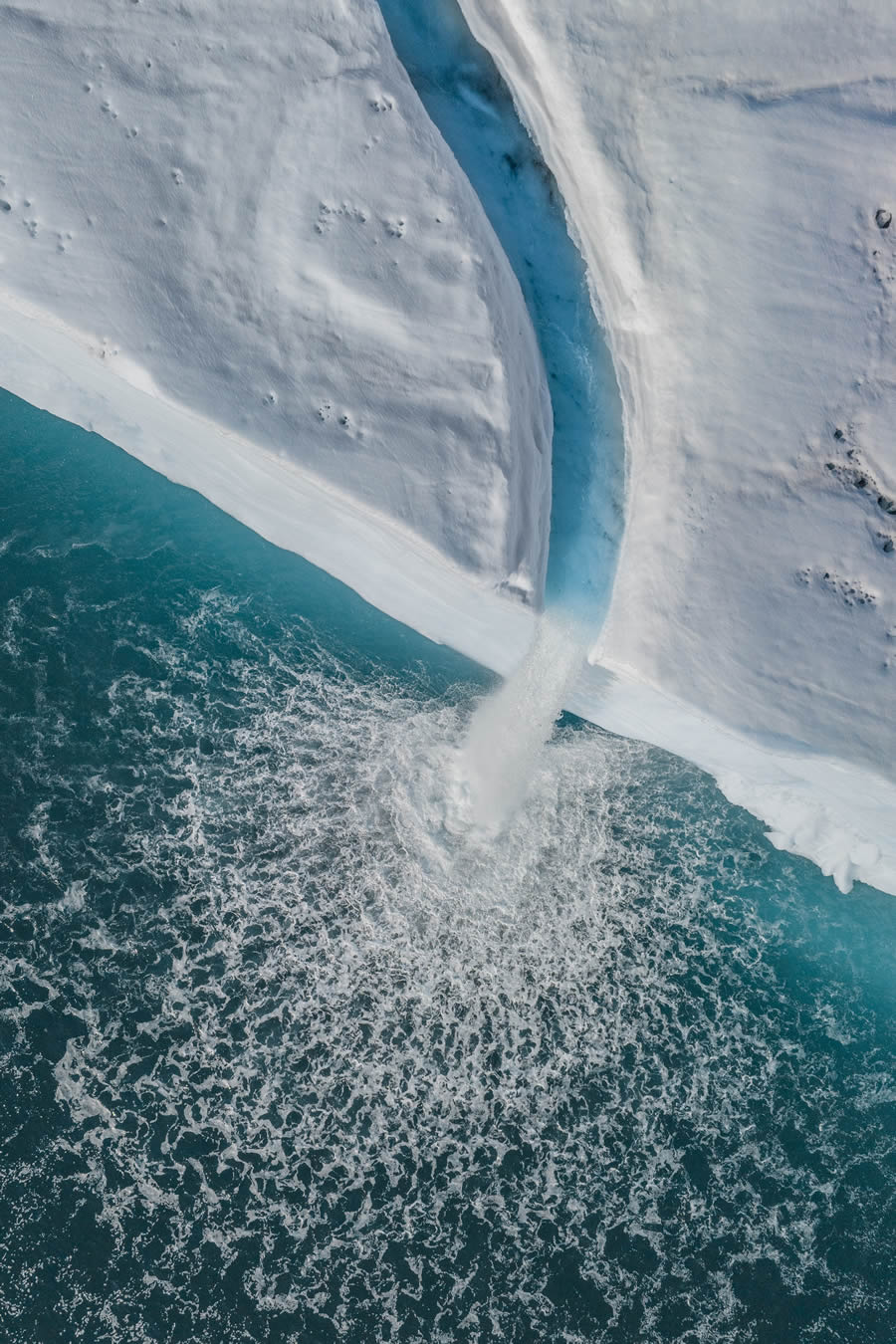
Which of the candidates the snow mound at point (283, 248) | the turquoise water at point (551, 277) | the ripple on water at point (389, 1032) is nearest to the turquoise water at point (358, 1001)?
the ripple on water at point (389, 1032)

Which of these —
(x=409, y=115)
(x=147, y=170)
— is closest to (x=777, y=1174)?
(x=409, y=115)

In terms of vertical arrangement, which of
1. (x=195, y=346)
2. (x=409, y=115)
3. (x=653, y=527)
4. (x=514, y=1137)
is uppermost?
(x=409, y=115)

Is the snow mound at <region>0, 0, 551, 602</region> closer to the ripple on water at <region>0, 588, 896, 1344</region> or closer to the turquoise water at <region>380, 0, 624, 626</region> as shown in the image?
the turquoise water at <region>380, 0, 624, 626</region>

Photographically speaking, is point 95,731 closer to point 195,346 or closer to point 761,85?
point 195,346

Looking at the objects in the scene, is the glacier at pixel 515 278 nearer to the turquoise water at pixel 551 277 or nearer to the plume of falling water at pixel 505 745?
the turquoise water at pixel 551 277

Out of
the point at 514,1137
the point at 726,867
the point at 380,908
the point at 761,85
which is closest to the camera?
the point at 761,85

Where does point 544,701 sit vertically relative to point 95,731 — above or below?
above
